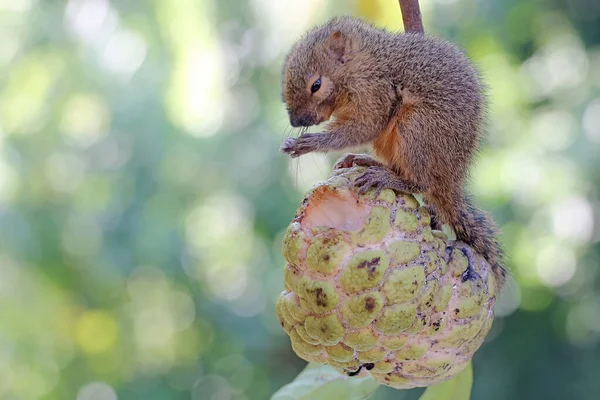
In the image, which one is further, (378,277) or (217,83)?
(217,83)

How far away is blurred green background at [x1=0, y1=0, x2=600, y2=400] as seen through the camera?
2.18 m

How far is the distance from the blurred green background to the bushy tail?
1.28 meters

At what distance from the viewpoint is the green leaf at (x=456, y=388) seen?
0.82m

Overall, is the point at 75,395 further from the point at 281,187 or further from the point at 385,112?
the point at 385,112

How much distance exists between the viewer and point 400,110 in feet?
2.90

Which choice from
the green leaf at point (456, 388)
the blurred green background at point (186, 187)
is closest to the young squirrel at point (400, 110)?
the green leaf at point (456, 388)

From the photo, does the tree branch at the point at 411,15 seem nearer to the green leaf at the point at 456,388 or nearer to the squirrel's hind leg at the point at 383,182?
the squirrel's hind leg at the point at 383,182

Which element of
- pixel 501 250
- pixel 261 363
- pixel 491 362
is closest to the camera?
pixel 501 250

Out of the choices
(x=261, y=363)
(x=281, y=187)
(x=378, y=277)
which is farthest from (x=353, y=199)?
(x=261, y=363)

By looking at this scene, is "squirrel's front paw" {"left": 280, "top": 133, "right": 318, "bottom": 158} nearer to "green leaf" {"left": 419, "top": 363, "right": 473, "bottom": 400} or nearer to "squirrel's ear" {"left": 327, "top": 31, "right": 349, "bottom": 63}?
"squirrel's ear" {"left": 327, "top": 31, "right": 349, "bottom": 63}

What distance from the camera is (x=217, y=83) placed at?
238 cm

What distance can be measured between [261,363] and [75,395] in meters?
0.77

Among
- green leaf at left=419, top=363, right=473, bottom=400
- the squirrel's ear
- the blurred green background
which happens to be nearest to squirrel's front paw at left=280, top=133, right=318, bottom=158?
the squirrel's ear

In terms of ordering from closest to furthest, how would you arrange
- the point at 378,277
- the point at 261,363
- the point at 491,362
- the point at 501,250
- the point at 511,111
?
the point at 378,277 < the point at 501,250 < the point at 511,111 < the point at 491,362 < the point at 261,363
